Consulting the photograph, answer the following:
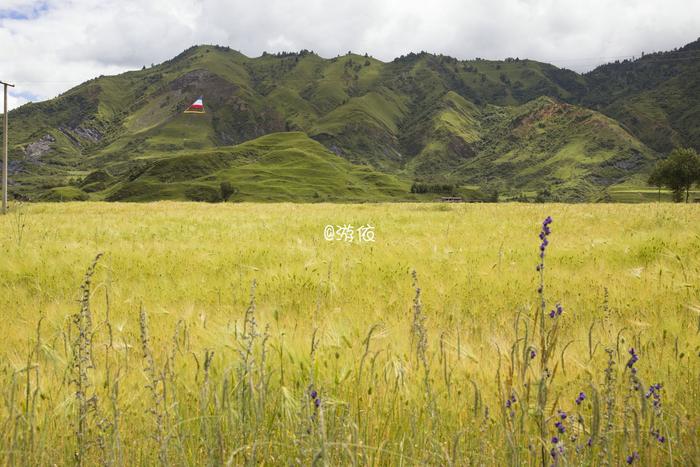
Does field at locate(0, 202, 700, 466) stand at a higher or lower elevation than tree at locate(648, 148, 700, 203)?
lower

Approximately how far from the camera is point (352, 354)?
4.11 meters

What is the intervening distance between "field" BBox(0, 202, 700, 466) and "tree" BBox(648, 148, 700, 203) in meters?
91.9

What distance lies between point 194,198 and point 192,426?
172580 mm

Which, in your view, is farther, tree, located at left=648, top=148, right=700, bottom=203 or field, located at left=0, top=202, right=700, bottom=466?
tree, located at left=648, top=148, right=700, bottom=203

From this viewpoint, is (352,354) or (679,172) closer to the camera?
(352,354)

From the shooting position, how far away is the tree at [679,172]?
84.2m

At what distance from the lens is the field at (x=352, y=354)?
2.63 m

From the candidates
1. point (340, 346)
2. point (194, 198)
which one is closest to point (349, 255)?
point (340, 346)

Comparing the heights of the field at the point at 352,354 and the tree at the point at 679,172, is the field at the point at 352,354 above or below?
below

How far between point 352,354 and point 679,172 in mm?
104340

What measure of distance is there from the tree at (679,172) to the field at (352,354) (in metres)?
91.9

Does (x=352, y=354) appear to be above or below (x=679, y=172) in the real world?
below

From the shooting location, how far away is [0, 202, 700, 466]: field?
263cm

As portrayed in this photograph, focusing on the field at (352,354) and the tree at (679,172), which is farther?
the tree at (679,172)
